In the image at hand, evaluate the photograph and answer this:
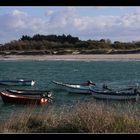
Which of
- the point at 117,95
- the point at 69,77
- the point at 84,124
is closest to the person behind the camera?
the point at 84,124

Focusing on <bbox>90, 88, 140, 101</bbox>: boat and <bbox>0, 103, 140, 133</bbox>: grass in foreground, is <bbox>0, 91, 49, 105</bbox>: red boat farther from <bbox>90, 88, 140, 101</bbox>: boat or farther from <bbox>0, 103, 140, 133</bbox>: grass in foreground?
<bbox>0, 103, 140, 133</bbox>: grass in foreground

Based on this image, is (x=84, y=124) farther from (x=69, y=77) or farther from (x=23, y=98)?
(x=69, y=77)

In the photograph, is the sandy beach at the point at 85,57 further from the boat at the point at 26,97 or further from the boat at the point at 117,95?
the boat at the point at 26,97

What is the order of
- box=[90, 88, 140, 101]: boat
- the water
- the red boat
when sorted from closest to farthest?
1. the water
2. the red boat
3. box=[90, 88, 140, 101]: boat

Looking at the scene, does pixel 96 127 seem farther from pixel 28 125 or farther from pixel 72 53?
pixel 72 53

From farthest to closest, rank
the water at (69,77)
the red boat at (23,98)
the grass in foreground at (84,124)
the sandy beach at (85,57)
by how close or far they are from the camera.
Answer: the sandy beach at (85,57) < the red boat at (23,98) < the water at (69,77) < the grass in foreground at (84,124)

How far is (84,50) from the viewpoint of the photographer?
339 feet

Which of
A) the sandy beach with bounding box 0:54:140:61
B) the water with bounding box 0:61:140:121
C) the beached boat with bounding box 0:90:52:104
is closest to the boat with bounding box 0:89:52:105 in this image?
the beached boat with bounding box 0:90:52:104

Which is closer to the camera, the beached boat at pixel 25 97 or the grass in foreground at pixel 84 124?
the grass in foreground at pixel 84 124

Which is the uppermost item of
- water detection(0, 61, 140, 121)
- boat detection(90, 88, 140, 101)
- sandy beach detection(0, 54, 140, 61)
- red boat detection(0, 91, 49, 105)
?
red boat detection(0, 91, 49, 105)

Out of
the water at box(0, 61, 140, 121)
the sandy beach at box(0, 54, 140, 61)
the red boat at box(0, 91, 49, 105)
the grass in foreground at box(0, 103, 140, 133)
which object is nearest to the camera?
the grass in foreground at box(0, 103, 140, 133)

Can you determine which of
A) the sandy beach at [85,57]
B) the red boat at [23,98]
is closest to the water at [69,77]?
the red boat at [23,98]

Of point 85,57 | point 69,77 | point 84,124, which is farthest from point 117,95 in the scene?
point 85,57
